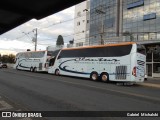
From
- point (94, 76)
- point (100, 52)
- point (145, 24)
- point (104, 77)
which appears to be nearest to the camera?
point (104, 77)

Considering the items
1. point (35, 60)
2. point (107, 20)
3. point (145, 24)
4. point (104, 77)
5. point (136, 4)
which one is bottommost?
point (104, 77)

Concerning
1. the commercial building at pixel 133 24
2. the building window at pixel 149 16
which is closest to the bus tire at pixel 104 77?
the commercial building at pixel 133 24

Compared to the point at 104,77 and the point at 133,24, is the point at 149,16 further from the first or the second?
the point at 104,77

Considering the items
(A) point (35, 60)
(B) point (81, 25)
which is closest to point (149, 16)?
(A) point (35, 60)

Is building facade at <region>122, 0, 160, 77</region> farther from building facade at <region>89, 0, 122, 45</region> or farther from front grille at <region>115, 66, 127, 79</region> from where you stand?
front grille at <region>115, 66, 127, 79</region>

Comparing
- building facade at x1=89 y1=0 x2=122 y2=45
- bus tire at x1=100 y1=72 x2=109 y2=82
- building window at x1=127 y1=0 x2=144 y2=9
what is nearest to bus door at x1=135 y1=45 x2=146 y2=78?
bus tire at x1=100 y1=72 x2=109 y2=82

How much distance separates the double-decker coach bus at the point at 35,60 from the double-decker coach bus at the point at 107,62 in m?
5.32

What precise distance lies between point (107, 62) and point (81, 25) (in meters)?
54.5

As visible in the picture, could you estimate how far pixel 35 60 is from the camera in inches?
1781

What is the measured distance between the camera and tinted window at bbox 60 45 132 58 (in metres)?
25.3

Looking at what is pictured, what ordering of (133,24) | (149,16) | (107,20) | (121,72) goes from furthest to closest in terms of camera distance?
(107,20), (133,24), (149,16), (121,72)

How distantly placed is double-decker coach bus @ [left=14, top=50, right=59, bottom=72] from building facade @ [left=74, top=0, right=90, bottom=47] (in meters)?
25.4

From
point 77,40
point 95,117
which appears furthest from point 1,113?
point 77,40

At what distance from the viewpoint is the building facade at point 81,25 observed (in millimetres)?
75363
